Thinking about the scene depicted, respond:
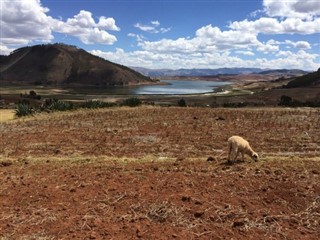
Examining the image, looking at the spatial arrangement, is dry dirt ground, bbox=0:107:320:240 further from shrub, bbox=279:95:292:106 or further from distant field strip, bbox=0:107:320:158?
shrub, bbox=279:95:292:106

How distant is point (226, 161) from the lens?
506 inches

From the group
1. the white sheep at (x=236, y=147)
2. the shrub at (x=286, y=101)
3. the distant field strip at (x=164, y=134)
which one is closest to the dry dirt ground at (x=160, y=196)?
the distant field strip at (x=164, y=134)

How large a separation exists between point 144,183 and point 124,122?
54.3ft

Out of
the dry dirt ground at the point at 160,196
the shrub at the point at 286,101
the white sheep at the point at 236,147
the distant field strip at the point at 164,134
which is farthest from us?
the shrub at the point at 286,101

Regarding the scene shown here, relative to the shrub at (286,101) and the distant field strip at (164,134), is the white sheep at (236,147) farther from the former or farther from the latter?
the shrub at (286,101)

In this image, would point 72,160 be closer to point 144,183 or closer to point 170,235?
point 144,183

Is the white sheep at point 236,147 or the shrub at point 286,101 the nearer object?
the white sheep at point 236,147

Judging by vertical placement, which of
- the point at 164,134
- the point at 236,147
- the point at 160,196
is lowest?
the point at 164,134

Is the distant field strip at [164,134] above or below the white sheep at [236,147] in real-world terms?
below

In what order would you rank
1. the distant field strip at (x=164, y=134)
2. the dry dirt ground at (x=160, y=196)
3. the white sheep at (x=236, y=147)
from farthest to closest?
the distant field strip at (x=164, y=134) < the white sheep at (x=236, y=147) < the dry dirt ground at (x=160, y=196)

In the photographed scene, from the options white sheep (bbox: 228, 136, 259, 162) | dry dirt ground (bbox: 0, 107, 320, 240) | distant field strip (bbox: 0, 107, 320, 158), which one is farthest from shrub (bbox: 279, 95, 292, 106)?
white sheep (bbox: 228, 136, 259, 162)

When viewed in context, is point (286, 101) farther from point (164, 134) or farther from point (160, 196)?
point (160, 196)

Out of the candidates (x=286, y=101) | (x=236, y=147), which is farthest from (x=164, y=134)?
(x=286, y=101)

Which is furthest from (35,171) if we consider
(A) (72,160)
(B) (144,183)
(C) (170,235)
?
(C) (170,235)
